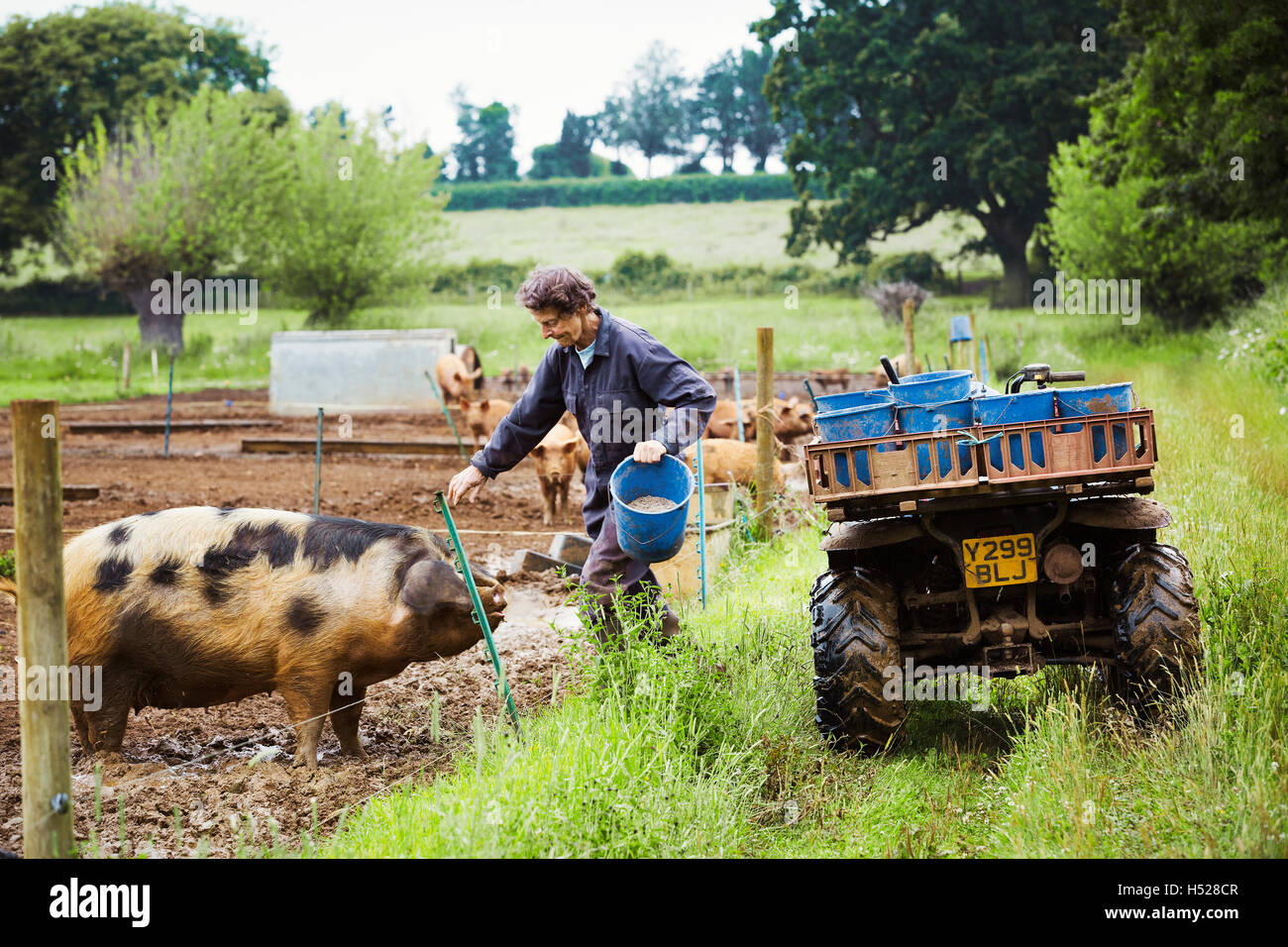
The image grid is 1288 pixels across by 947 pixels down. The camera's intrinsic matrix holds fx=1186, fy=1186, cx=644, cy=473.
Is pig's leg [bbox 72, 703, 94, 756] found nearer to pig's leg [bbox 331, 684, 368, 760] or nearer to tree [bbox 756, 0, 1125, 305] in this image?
pig's leg [bbox 331, 684, 368, 760]

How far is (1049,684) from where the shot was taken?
5488 mm

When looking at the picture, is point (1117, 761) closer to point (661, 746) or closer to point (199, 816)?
point (661, 746)

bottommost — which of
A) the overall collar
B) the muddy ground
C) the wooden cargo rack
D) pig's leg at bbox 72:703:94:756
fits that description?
the muddy ground

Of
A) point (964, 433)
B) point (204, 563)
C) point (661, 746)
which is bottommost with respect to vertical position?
point (661, 746)

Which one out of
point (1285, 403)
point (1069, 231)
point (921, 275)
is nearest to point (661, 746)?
point (1285, 403)

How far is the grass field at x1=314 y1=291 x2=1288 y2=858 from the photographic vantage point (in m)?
3.88

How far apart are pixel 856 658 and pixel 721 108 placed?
273 feet

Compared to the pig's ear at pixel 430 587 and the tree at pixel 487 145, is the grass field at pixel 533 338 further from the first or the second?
the tree at pixel 487 145

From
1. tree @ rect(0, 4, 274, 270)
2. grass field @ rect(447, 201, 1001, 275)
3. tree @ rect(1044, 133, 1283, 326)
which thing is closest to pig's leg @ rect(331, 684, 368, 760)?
tree @ rect(1044, 133, 1283, 326)

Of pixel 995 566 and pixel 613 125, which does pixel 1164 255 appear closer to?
pixel 995 566

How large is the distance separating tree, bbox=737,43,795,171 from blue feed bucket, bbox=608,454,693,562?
78886 millimetres

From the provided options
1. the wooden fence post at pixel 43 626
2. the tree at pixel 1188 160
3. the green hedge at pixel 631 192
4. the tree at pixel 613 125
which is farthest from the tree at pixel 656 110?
the wooden fence post at pixel 43 626

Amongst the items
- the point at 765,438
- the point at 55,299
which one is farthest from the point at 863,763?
the point at 55,299
